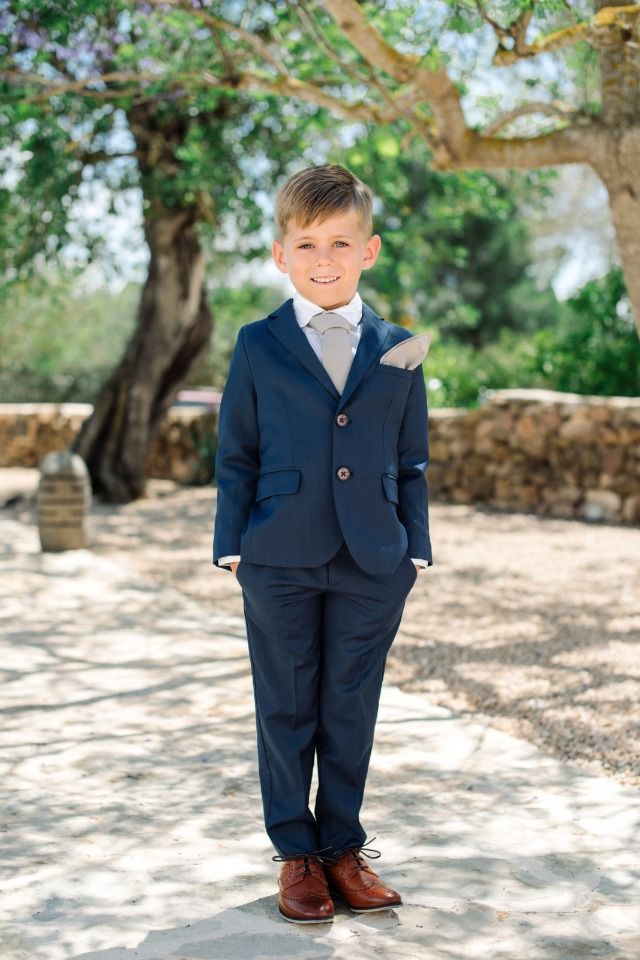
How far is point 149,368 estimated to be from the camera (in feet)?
38.1

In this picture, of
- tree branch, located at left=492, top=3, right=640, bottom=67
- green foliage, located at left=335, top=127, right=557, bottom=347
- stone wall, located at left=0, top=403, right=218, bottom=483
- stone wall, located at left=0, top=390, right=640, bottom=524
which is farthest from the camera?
stone wall, located at left=0, top=403, right=218, bottom=483

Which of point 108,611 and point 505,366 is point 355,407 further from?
point 505,366

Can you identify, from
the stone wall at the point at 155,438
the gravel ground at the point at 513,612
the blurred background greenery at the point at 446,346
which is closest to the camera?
the gravel ground at the point at 513,612

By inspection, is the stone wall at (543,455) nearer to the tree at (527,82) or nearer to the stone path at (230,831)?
the tree at (527,82)

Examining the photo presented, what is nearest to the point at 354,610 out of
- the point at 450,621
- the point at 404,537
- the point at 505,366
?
the point at 404,537

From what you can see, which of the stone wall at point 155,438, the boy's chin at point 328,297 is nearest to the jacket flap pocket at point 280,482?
the boy's chin at point 328,297

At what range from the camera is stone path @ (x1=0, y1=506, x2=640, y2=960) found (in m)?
2.54

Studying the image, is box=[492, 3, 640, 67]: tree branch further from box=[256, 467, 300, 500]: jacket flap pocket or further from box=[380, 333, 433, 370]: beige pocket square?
box=[256, 467, 300, 500]: jacket flap pocket

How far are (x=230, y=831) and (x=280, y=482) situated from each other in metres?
1.15

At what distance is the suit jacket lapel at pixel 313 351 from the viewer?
105 inches

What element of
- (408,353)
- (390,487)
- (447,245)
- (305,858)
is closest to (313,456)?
(390,487)

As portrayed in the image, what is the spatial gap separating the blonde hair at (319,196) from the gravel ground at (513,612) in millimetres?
2158

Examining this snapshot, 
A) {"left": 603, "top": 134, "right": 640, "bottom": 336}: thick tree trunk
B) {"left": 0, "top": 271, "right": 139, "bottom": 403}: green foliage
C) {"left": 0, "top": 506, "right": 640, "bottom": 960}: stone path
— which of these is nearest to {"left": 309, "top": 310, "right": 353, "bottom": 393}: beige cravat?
{"left": 0, "top": 506, "right": 640, "bottom": 960}: stone path

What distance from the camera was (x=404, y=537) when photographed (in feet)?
8.81
